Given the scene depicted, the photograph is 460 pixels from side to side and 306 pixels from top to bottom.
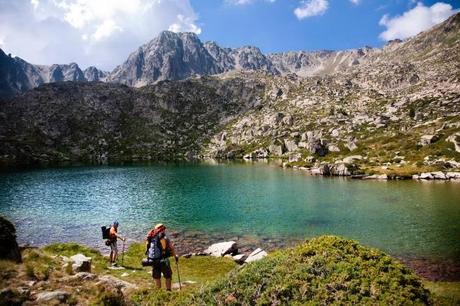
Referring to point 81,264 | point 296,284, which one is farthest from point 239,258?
point 296,284

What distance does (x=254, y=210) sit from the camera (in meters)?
75.8

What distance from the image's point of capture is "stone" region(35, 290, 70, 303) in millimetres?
16016

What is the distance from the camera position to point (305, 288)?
14102 mm

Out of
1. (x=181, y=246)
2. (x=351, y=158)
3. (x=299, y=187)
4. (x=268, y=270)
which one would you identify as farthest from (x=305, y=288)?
(x=351, y=158)

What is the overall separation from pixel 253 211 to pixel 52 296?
2366 inches

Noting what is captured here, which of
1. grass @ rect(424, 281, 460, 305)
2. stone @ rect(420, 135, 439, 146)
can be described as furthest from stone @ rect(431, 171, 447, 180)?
grass @ rect(424, 281, 460, 305)

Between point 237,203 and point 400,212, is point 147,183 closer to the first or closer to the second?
point 237,203

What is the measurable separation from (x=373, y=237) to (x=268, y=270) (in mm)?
43677

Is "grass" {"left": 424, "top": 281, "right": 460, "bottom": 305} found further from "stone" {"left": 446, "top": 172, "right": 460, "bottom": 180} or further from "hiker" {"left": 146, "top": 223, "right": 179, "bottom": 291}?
"stone" {"left": 446, "top": 172, "right": 460, "bottom": 180}

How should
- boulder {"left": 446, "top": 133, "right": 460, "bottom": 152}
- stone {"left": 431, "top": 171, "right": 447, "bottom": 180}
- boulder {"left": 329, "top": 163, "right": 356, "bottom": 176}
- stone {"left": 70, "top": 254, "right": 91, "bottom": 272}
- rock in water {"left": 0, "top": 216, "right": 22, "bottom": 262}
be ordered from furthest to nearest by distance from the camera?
boulder {"left": 446, "top": 133, "right": 460, "bottom": 152}, boulder {"left": 329, "top": 163, "right": 356, "bottom": 176}, stone {"left": 431, "top": 171, "right": 447, "bottom": 180}, stone {"left": 70, "top": 254, "right": 91, "bottom": 272}, rock in water {"left": 0, "top": 216, "right": 22, "bottom": 262}

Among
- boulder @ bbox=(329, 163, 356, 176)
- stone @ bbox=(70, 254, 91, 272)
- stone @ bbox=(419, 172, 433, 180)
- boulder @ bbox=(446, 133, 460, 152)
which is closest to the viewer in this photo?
stone @ bbox=(70, 254, 91, 272)

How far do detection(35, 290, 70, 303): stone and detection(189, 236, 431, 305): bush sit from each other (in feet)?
19.5

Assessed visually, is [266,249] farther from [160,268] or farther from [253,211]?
[160,268]

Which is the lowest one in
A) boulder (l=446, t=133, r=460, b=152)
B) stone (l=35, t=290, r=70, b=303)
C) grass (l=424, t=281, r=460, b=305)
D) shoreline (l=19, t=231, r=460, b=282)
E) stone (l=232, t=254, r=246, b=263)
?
shoreline (l=19, t=231, r=460, b=282)
